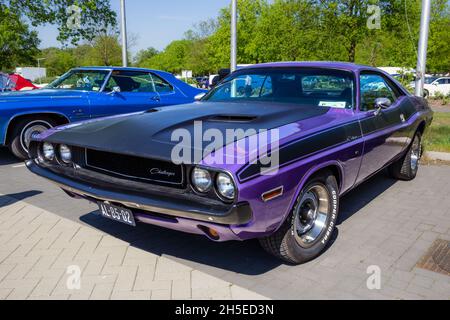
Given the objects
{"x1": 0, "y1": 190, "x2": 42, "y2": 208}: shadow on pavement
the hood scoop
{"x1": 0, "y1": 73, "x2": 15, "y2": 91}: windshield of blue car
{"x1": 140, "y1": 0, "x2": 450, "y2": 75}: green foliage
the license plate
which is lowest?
{"x1": 0, "y1": 190, "x2": 42, "y2": 208}: shadow on pavement

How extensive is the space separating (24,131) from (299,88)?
4.71m

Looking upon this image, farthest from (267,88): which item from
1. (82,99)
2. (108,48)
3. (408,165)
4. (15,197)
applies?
(108,48)

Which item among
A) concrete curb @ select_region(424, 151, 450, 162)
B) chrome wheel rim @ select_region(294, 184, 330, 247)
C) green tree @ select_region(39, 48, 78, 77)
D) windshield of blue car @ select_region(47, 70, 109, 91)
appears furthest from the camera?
green tree @ select_region(39, 48, 78, 77)

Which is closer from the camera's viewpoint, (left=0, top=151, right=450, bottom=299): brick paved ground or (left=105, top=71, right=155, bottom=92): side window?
(left=0, top=151, right=450, bottom=299): brick paved ground

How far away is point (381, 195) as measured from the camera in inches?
202

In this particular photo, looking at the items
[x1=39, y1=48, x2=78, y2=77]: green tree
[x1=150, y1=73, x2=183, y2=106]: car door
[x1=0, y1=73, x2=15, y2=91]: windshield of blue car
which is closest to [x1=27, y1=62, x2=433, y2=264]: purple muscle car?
[x1=150, y1=73, x2=183, y2=106]: car door

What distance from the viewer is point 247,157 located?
2564 millimetres

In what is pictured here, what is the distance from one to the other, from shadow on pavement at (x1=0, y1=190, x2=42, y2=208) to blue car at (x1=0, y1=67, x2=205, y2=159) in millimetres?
1627

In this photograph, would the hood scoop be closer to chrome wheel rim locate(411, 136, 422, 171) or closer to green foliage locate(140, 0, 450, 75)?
chrome wheel rim locate(411, 136, 422, 171)

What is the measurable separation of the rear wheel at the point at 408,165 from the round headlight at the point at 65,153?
13.8ft

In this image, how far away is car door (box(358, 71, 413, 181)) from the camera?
397cm

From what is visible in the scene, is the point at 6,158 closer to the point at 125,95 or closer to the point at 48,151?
the point at 125,95

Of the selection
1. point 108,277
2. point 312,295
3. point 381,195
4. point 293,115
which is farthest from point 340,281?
point 381,195
